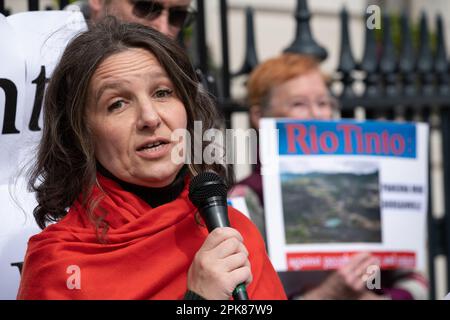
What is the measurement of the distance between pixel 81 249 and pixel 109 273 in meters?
0.11

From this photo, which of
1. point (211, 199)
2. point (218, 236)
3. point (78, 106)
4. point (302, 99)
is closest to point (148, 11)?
point (78, 106)

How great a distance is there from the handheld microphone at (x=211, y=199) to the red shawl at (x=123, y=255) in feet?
0.76

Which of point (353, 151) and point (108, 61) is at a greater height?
point (108, 61)

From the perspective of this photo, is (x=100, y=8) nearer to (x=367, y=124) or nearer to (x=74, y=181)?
(x=74, y=181)

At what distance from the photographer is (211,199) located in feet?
7.40

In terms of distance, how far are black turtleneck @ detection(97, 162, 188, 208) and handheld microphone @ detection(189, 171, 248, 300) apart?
31 cm

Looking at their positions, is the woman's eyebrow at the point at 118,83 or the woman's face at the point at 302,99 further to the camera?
the woman's face at the point at 302,99

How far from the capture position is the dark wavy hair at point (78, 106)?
2555 mm

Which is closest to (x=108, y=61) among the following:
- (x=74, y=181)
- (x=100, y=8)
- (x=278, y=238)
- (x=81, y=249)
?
(x=74, y=181)

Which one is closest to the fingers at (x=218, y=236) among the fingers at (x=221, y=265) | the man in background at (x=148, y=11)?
the fingers at (x=221, y=265)

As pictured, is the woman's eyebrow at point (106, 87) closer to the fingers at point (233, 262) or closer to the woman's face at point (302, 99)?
the fingers at point (233, 262)

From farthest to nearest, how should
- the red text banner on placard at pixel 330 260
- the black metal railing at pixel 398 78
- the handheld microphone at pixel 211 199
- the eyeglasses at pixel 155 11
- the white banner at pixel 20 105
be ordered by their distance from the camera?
1. the black metal railing at pixel 398 78
2. the red text banner on placard at pixel 330 260
3. the eyeglasses at pixel 155 11
4. the white banner at pixel 20 105
5. the handheld microphone at pixel 211 199

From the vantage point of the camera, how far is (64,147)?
8.74 ft
